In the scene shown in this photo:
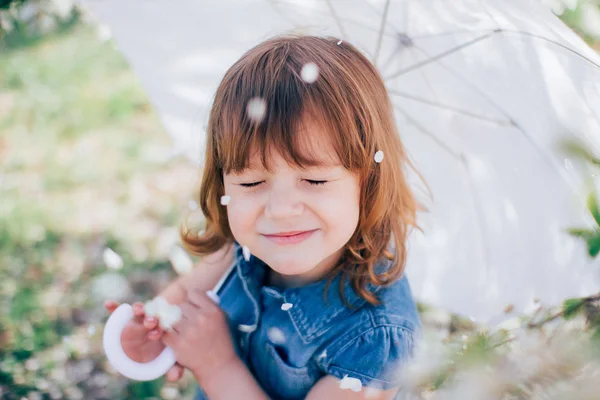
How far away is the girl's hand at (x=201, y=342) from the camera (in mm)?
2031

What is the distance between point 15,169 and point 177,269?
123cm

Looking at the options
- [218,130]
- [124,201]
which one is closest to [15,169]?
[124,201]

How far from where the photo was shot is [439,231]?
8.02 ft

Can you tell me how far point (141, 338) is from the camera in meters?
2.11

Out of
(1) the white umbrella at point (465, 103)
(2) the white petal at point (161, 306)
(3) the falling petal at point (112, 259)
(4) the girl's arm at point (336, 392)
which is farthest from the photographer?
(3) the falling petal at point (112, 259)

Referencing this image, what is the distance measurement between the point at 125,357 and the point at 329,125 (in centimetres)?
102

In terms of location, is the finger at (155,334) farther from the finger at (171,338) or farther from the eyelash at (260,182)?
the eyelash at (260,182)

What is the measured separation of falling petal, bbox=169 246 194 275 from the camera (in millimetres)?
3275

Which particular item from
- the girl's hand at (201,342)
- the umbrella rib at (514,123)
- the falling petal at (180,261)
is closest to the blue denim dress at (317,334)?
the girl's hand at (201,342)

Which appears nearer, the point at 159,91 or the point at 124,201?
the point at 159,91

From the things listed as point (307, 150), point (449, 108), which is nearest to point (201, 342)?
point (307, 150)

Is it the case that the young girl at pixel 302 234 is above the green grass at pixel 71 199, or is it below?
above

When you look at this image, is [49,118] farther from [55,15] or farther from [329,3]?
[329,3]

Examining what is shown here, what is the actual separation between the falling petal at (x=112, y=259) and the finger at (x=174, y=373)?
133cm
